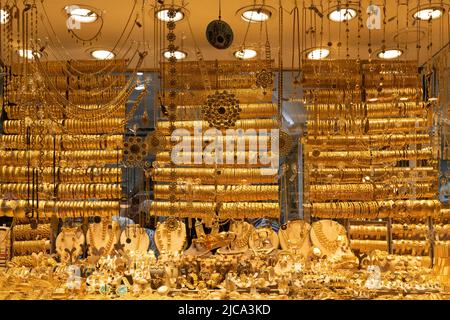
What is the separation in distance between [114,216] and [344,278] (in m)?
1.78

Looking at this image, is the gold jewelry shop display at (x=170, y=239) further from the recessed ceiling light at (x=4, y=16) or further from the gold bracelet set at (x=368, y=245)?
the recessed ceiling light at (x=4, y=16)

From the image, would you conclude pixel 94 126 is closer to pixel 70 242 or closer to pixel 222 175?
pixel 70 242

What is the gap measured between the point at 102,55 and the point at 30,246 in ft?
5.13

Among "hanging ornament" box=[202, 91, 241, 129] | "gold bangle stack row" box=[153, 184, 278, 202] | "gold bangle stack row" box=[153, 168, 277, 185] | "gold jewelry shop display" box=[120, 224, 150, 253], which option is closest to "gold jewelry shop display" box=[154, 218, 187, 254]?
"gold jewelry shop display" box=[120, 224, 150, 253]

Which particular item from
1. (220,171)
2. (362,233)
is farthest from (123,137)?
(362,233)

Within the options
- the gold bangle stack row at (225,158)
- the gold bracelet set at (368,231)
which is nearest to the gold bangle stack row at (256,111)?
the gold bangle stack row at (225,158)

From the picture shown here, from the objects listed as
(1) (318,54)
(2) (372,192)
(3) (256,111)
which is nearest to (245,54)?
(3) (256,111)

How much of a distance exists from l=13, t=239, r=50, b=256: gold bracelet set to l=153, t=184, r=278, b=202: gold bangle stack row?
0.96m

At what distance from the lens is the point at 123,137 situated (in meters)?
3.84

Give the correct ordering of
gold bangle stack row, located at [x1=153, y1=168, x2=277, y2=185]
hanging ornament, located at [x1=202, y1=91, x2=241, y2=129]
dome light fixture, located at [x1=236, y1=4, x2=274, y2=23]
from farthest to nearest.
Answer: gold bangle stack row, located at [x1=153, y1=168, x2=277, y2=185]
hanging ornament, located at [x1=202, y1=91, x2=241, y2=129]
dome light fixture, located at [x1=236, y1=4, x2=274, y2=23]

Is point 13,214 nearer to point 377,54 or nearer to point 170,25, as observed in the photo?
point 170,25

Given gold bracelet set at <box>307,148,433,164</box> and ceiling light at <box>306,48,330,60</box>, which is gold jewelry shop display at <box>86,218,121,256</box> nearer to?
gold bracelet set at <box>307,148,433,164</box>

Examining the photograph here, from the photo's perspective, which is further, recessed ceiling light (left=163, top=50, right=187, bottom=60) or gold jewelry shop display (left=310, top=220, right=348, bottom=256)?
recessed ceiling light (left=163, top=50, right=187, bottom=60)

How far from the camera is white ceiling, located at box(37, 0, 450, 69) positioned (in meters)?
3.37
